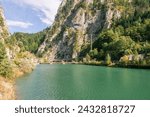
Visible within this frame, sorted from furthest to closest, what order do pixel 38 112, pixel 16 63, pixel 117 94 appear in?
pixel 16 63
pixel 117 94
pixel 38 112

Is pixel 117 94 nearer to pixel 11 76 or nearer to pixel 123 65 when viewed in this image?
pixel 11 76

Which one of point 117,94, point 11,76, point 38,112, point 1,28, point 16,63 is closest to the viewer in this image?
point 38,112

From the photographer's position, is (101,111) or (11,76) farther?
(11,76)

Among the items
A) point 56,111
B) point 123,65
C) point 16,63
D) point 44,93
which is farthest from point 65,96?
point 123,65

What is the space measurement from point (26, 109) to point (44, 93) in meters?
31.0

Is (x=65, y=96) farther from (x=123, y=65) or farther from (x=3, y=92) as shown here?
(x=123, y=65)

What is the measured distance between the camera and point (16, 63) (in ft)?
398

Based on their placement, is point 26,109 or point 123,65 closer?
point 26,109

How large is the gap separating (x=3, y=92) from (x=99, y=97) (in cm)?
1966

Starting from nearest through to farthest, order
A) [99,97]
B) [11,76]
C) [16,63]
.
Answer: [99,97], [11,76], [16,63]

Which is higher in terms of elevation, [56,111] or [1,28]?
[1,28]

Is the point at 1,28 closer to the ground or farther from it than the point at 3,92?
farther from it

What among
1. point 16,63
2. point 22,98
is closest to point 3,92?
point 22,98

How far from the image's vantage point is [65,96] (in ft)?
221
